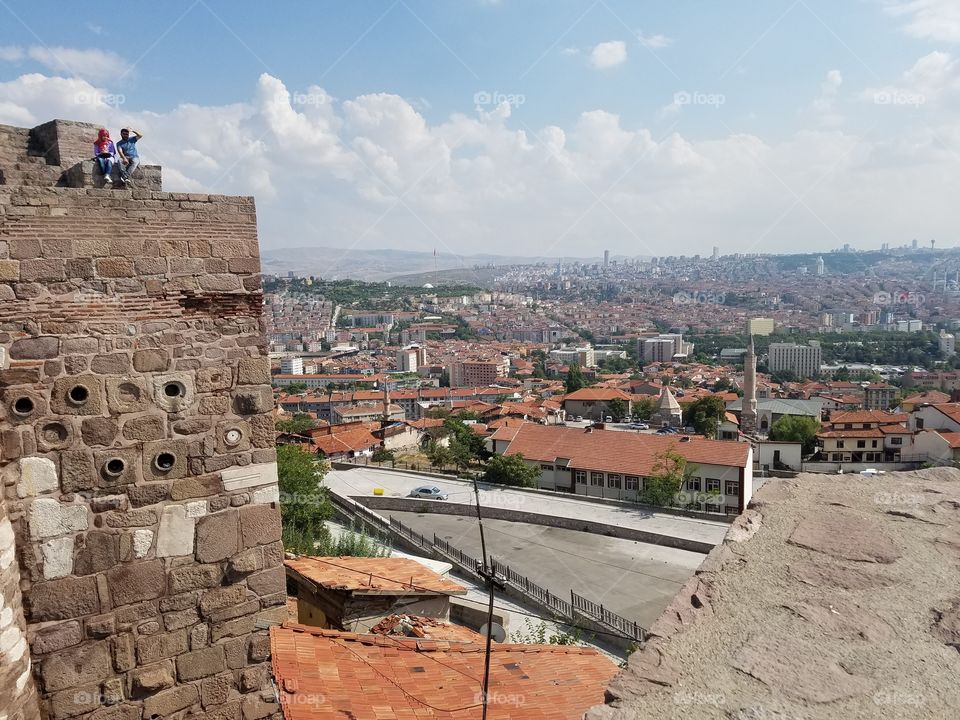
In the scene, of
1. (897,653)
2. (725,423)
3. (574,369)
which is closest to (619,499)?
(725,423)

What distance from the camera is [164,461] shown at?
3.07 meters

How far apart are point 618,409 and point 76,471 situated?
199 ft

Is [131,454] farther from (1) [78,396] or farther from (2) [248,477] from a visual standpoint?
(2) [248,477]

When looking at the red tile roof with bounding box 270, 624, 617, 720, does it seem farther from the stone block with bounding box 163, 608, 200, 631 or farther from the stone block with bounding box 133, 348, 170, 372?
the stone block with bounding box 133, 348, 170, 372

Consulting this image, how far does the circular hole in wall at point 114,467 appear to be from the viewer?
2.93 m

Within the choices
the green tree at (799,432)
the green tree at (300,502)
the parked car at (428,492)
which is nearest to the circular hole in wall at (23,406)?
the green tree at (300,502)

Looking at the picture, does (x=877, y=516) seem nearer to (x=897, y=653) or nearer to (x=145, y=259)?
(x=897, y=653)

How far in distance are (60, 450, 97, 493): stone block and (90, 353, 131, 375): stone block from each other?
340 millimetres

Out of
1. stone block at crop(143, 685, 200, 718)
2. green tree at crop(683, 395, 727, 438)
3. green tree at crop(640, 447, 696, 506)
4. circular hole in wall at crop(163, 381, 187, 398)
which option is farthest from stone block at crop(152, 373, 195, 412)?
green tree at crop(683, 395, 727, 438)

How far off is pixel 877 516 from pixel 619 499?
27889 mm

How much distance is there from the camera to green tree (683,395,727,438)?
5259 centimetres

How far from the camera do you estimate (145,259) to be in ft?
10.0

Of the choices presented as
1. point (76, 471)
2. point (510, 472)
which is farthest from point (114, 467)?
point (510, 472)

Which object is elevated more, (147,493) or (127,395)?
(127,395)
